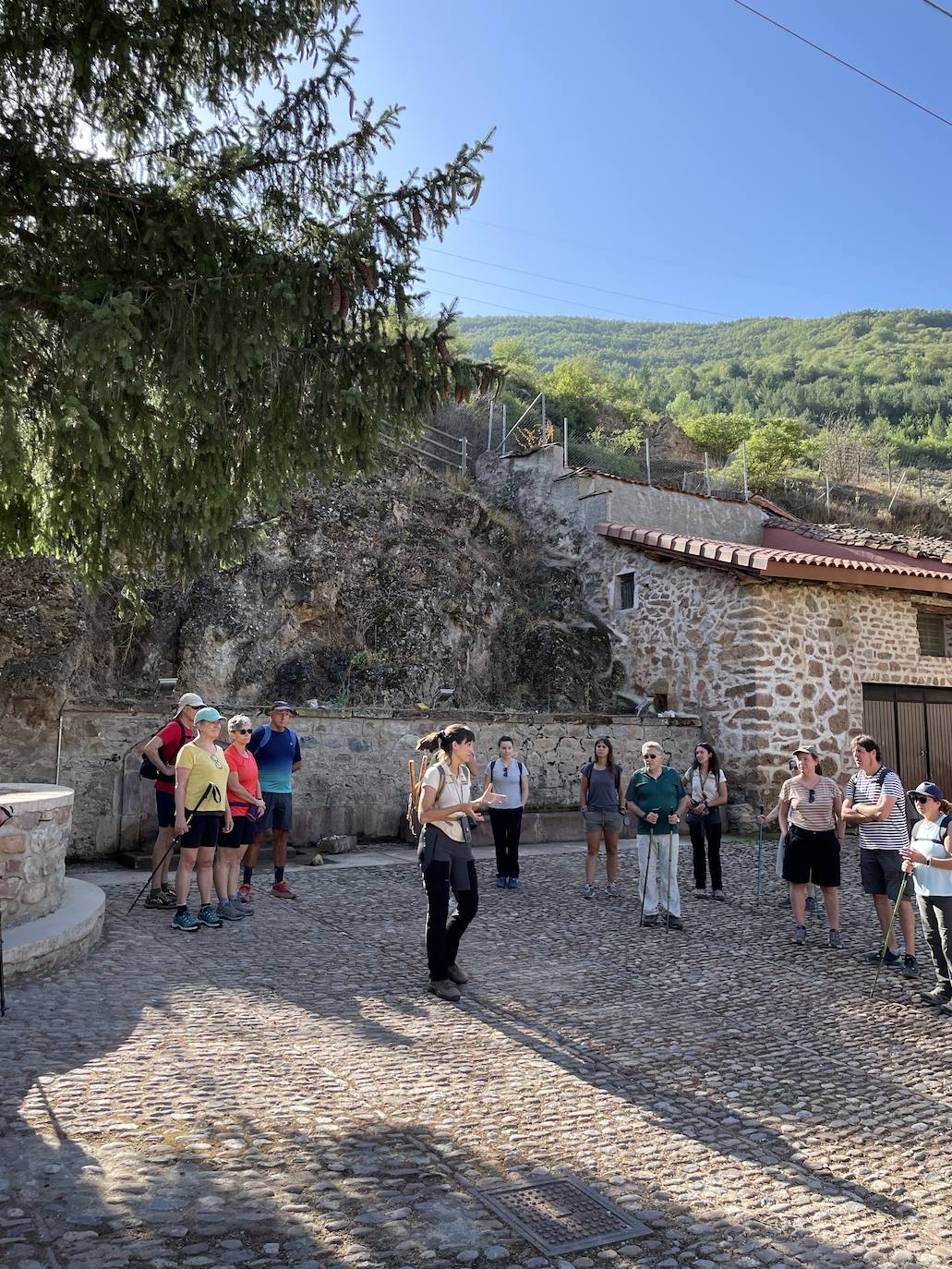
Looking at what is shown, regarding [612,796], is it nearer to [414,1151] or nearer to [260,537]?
[260,537]

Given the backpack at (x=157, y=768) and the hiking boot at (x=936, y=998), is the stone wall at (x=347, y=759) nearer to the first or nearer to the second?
the backpack at (x=157, y=768)

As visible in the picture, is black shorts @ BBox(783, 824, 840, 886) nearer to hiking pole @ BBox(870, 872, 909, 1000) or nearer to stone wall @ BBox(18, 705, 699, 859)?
hiking pole @ BBox(870, 872, 909, 1000)

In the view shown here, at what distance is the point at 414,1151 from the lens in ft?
11.4

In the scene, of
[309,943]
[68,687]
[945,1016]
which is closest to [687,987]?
[945,1016]

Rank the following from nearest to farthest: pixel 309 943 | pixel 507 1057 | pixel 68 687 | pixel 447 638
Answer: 1. pixel 507 1057
2. pixel 309 943
3. pixel 68 687
4. pixel 447 638

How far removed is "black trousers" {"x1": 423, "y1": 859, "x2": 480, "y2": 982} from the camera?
5.53 m

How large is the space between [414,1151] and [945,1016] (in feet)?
12.9

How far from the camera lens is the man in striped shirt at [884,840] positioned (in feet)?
22.0

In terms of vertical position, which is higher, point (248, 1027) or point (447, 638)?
point (447, 638)

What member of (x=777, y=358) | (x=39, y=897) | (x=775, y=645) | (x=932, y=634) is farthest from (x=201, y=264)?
(x=777, y=358)

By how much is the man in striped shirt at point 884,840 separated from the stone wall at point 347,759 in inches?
220

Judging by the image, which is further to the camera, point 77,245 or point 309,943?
point 309,943

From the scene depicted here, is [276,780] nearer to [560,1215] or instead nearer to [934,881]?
[934,881]

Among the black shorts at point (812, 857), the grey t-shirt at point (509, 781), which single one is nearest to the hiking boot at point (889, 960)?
the black shorts at point (812, 857)
